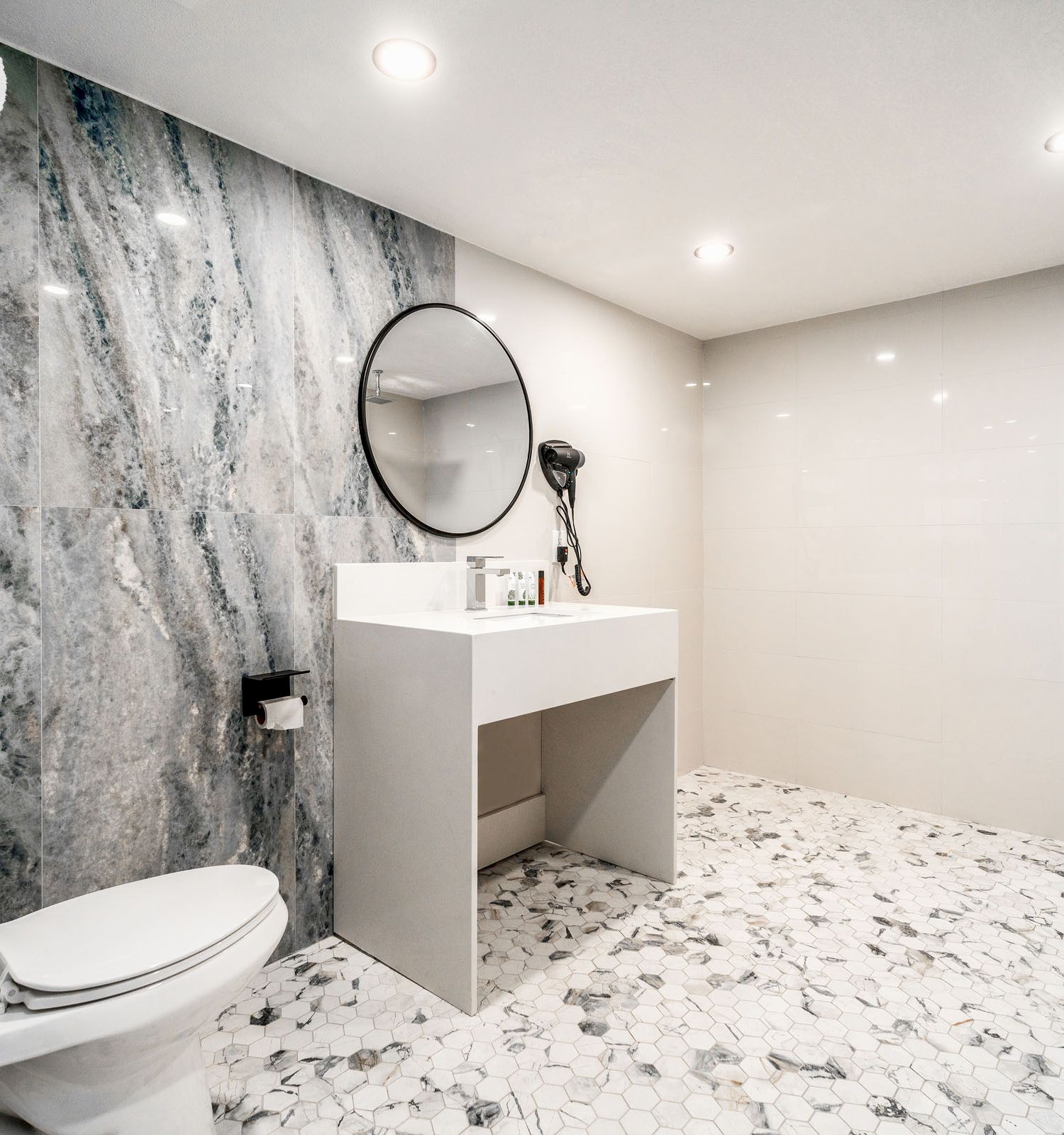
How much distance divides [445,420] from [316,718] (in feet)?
Answer: 3.35

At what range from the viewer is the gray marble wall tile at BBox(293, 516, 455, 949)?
201cm

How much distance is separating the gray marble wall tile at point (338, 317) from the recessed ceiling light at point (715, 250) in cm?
103

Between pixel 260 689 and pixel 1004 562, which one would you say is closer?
pixel 260 689

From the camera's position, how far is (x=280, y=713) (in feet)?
6.00

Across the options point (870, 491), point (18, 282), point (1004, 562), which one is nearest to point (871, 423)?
point (870, 491)

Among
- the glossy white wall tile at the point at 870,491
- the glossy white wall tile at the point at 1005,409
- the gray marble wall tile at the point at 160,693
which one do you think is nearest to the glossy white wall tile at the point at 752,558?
the glossy white wall tile at the point at 870,491

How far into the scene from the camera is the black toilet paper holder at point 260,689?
182 centimetres

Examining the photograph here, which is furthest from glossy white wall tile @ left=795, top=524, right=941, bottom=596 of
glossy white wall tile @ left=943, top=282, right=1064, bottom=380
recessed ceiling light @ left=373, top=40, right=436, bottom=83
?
recessed ceiling light @ left=373, top=40, right=436, bottom=83

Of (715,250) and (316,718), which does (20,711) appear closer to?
(316,718)

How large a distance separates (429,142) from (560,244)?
0.72 metres

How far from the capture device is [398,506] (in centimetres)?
224

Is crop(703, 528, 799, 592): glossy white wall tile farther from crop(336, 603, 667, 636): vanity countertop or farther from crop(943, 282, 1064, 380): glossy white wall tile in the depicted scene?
crop(336, 603, 667, 636): vanity countertop

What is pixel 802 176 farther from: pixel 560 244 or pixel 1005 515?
pixel 1005 515

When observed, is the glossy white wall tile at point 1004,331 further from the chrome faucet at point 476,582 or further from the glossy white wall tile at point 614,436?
the chrome faucet at point 476,582
